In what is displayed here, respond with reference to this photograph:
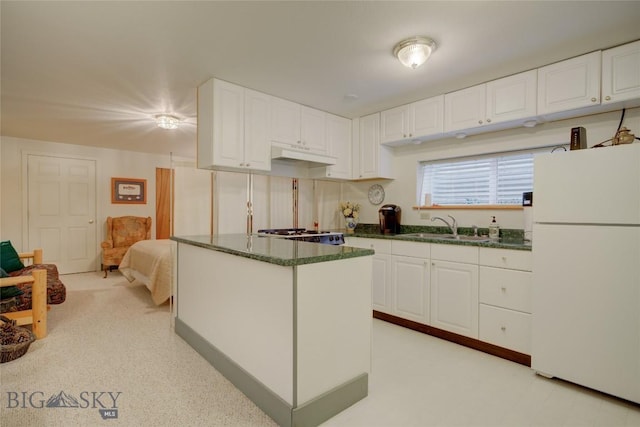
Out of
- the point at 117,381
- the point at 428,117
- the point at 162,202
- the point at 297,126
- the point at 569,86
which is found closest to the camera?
the point at 117,381

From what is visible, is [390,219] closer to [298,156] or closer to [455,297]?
[455,297]

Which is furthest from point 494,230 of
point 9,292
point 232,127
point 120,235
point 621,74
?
point 120,235

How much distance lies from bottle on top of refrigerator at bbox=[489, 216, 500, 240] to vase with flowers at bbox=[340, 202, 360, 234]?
61.9 inches

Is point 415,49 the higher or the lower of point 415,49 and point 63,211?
the higher

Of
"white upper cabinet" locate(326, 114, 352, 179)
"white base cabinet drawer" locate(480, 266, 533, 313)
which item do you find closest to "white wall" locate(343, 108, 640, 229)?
"white upper cabinet" locate(326, 114, 352, 179)

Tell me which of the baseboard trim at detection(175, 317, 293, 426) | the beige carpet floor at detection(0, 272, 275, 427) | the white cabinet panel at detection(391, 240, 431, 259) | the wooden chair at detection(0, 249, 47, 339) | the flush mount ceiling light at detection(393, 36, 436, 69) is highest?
the flush mount ceiling light at detection(393, 36, 436, 69)

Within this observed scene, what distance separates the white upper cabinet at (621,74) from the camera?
2125 mm

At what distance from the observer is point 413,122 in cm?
334

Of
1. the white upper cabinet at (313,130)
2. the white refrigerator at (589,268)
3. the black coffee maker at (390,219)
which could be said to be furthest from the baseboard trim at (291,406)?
the white upper cabinet at (313,130)

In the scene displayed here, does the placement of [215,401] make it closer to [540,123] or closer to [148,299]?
[148,299]

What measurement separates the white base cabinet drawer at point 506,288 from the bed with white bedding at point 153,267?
2880 mm

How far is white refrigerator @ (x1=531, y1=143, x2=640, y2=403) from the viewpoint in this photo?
6.01 ft

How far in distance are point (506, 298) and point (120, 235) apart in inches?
239

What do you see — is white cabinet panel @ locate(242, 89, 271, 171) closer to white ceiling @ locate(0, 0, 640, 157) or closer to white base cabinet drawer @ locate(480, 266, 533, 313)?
white ceiling @ locate(0, 0, 640, 157)
